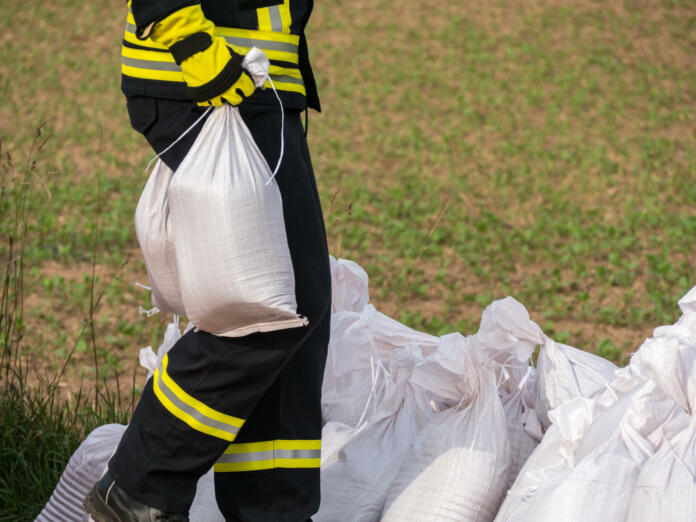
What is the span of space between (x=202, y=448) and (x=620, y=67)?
7976 millimetres

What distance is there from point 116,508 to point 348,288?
1.04 metres

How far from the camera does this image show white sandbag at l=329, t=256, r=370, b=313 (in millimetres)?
2662

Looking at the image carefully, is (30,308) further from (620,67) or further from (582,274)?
(620,67)

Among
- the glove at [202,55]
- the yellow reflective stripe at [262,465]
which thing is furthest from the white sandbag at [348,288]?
Result: the glove at [202,55]

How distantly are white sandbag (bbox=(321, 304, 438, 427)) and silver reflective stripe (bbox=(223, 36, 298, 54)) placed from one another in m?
0.90

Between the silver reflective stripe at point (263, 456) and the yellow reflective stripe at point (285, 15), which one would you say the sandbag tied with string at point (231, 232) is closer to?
the yellow reflective stripe at point (285, 15)

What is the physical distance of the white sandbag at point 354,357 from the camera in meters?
2.49

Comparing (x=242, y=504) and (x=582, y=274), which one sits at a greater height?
(x=242, y=504)

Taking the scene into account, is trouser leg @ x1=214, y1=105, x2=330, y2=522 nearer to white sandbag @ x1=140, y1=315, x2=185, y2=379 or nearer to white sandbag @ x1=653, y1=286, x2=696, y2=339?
white sandbag @ x1=140, y1=315, x2=185, y2=379

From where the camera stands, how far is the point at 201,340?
71.4 inches

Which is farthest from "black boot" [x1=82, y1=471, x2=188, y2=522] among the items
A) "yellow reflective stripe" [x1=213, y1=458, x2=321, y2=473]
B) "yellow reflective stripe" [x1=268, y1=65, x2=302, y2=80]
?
"yellow reflective stripe" [x1=268, y1=65, x2=302, y2=80]

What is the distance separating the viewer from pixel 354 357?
8.23ft

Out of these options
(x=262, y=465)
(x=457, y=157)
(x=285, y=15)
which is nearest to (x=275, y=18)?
(x=285, y=15)

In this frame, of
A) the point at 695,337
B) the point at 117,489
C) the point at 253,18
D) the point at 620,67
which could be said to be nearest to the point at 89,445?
the point at 117,489
